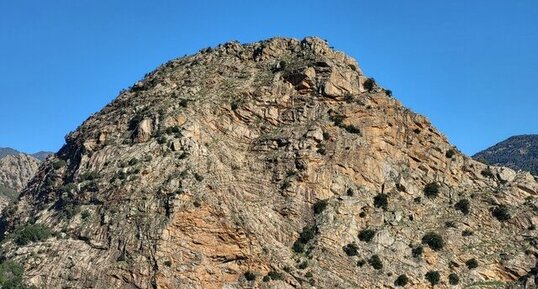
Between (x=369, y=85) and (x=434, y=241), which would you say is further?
(x=369, y=85)

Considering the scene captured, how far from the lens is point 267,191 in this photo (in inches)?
2837

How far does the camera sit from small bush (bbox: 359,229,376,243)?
69562 millimetres

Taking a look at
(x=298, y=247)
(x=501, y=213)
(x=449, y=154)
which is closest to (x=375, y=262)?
(x=298, y=247)

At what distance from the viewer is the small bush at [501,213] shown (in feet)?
244

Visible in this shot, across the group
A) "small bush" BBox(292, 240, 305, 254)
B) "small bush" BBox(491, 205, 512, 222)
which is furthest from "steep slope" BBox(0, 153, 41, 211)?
"small bush" BBox(491, 205, 512, 222)

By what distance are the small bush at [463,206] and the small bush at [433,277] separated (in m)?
10.9

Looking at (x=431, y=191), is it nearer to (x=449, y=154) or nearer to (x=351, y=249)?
(x=449, y=154)

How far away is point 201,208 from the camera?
2611 inches

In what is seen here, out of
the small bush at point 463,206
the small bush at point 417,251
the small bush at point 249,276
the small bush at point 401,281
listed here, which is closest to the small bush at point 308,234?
the small bush at point 249,276

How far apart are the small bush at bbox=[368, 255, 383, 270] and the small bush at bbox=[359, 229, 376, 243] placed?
2506 millimetres

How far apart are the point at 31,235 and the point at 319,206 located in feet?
107

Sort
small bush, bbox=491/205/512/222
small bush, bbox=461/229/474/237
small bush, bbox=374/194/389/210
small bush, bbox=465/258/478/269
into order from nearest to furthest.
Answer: small bush, bbox=465/258/478/269
small bush, bbox=461/229/474/237
small bush, bbox=374/194/389/210
small bush, bbox=491/205/512/222

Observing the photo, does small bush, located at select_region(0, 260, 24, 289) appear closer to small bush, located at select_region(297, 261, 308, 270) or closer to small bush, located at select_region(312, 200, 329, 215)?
small bush, located at select_region(297, 261, 308, 270)

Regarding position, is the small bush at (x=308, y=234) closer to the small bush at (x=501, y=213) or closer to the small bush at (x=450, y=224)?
the small bush at (x=450, y=224)
